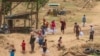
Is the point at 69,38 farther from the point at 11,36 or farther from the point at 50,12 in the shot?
the point at 50,12

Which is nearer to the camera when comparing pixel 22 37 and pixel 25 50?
pixel 25 50

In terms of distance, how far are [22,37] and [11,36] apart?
810mm

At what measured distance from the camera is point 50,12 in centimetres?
3866

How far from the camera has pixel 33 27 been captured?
30547mm

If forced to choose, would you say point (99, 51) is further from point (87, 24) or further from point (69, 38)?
point (87, 24)

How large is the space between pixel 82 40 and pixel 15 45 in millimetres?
4633

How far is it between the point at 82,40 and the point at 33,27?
6849 millimetres

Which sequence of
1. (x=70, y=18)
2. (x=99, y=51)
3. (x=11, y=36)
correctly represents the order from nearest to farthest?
(x=99, y=51), (x=11, y=36), (x=70, y=18)

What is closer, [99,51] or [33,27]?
[99,51]

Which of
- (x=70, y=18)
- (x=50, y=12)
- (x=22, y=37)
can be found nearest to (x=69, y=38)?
(x=22, y=37)

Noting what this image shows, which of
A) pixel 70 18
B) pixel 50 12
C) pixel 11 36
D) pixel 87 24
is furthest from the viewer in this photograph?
pixel 50 12

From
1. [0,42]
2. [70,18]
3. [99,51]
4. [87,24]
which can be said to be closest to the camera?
[99,51]

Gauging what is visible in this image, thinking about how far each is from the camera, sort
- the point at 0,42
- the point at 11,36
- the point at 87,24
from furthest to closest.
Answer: the point at 87,24 → the point at 11,36 → the point at 0,42

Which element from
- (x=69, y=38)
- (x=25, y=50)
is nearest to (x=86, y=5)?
(x=69, y=38)
